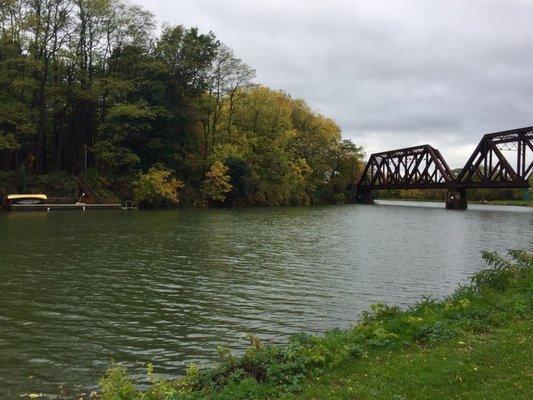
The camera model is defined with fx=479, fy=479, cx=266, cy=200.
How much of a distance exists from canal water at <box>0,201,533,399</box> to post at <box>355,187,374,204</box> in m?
82.0

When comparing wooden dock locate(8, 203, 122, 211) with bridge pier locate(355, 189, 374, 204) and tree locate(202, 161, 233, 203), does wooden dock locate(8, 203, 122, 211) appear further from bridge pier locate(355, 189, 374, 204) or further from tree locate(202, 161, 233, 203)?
bridge pier locate(355, 189, 374, 204)

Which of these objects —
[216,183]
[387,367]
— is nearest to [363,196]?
[216,183]

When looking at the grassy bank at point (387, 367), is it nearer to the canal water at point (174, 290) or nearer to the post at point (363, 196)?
the canal water at point (174, 290)

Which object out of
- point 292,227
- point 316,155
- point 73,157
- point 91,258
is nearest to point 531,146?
point 316,155

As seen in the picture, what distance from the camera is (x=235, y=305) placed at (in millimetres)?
14586

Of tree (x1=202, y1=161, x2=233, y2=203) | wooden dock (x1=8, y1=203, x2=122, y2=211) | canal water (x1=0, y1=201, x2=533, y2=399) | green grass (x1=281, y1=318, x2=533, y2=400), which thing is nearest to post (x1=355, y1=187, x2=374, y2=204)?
tree (x1=202, y1=161, x2=233, y2=203)

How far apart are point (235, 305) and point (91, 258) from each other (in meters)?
10.1

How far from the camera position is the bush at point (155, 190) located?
59.8 m

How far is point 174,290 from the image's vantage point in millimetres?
16375

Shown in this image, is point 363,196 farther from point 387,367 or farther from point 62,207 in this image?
point 387,367

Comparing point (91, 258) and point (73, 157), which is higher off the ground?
point (73, 157)

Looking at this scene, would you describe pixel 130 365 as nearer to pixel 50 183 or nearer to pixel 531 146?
pixel 50 183

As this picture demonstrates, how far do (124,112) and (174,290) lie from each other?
157 feet

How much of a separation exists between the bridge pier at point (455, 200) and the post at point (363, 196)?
27012 millimetres
